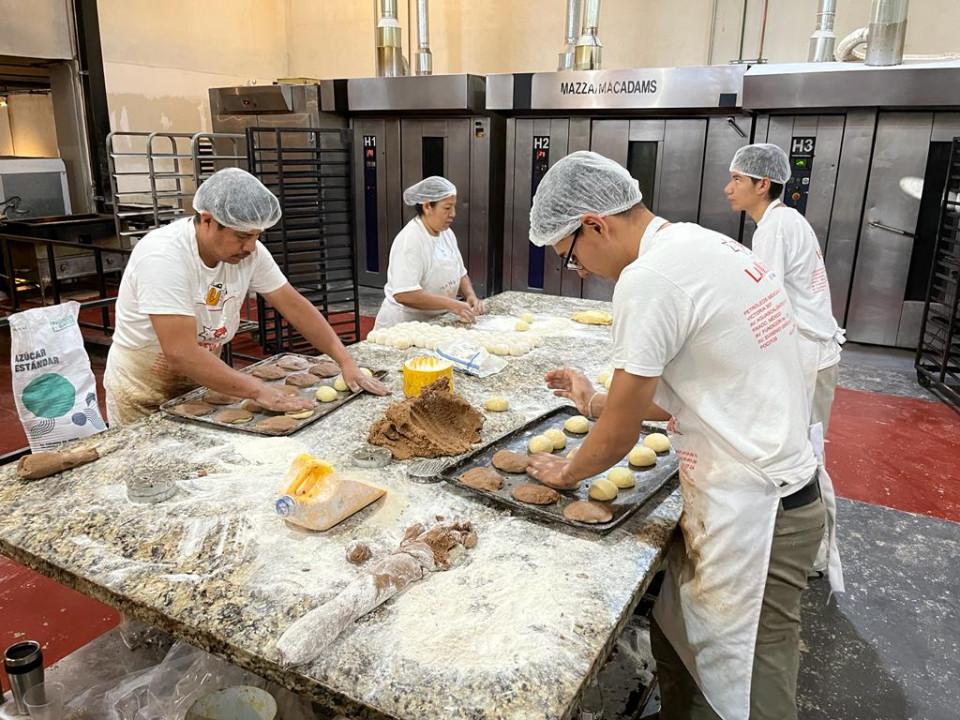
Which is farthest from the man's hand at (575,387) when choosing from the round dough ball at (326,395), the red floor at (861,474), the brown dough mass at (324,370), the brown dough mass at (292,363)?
the red floor at (861,474)

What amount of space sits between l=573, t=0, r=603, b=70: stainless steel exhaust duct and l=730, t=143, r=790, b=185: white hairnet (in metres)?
3.66

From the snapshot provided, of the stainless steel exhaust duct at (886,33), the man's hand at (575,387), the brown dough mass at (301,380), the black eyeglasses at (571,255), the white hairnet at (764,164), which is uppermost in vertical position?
the stainless steel exhaust duct at (886,33)

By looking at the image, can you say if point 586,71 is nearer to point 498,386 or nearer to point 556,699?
point 498,386

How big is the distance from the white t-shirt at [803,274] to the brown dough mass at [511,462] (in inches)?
58.8

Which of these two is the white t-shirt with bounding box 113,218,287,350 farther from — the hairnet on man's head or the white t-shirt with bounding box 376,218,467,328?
the hairnet on man's head

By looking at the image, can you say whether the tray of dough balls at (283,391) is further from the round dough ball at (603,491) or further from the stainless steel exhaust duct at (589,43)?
the stainless steel exhaust duct at (589,43)

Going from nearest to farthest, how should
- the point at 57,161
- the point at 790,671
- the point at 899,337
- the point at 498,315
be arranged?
the point at 790,671 → the point at 498,315 → the point at 899,337 → the point at 57,161

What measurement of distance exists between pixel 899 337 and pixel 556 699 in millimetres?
5570

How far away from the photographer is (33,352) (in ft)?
8.16

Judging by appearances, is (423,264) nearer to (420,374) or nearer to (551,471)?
(420,374)

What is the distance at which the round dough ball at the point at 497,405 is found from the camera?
7.39 ft

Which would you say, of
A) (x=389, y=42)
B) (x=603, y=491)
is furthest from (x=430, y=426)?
(x=389, y=42)

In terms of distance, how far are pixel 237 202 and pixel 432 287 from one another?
1658 millimetres

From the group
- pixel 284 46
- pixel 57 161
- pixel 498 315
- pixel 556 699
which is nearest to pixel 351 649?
pixel 556 699
